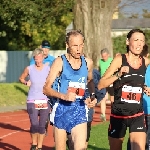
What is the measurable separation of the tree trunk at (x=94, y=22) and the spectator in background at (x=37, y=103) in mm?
16863

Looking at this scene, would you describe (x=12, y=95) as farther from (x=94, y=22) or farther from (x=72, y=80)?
(x=72, y=80)

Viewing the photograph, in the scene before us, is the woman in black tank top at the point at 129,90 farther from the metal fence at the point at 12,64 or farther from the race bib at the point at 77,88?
the metal fence at the point at 12,64

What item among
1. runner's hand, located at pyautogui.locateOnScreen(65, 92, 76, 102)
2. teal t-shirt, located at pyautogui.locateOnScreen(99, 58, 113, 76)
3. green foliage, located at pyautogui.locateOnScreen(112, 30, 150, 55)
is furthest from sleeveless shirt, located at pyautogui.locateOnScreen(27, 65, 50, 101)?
green foliage, located at pyautogui.locateOnScreen(112, 30, 150, 55)

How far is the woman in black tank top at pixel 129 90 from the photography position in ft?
28.8

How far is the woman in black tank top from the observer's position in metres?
8.78

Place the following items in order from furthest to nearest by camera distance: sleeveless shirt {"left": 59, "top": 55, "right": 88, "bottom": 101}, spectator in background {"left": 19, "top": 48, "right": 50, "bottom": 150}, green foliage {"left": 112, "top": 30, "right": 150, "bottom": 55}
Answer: green foliage {"left": 112, "top": 30, "right": 150, "bottom": 55} < spectator in background {"left": 19, "top": 48, "right": 50, "bottom": 150} < sleeveless shirt {"left": 59, "top": 55, "right": 88, "bottom": 101}

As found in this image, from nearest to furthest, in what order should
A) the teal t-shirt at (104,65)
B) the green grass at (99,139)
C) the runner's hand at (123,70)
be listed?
the runner's hand at (123,70), the green grass at (99,139), the teal t-shirt at (104,65)

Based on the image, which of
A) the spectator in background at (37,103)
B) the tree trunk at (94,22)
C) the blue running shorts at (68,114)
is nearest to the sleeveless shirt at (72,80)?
the blue running shorts at (68,114)

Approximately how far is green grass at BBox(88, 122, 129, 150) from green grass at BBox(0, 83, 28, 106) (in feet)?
31.8

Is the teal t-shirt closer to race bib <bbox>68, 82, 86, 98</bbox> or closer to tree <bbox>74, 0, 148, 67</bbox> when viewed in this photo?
tree <bbox>74, 0, 148, 67</bbox>

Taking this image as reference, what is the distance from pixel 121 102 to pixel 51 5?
24053 mm

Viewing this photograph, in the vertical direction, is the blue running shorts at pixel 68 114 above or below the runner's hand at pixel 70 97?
below

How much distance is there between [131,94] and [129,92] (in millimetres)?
41

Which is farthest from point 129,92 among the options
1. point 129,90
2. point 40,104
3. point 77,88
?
point 40,104
